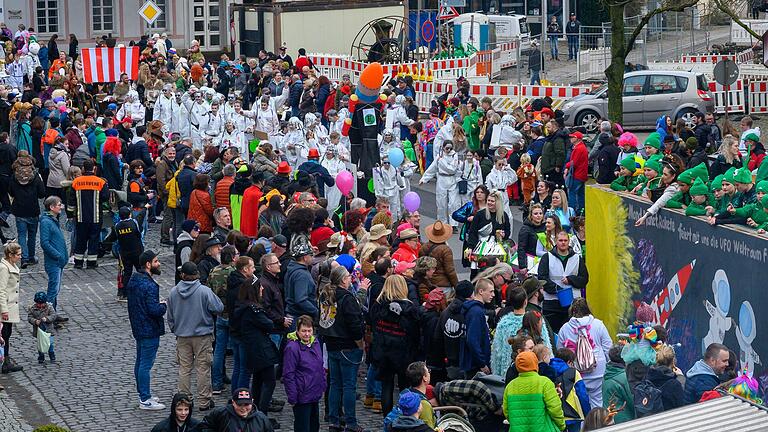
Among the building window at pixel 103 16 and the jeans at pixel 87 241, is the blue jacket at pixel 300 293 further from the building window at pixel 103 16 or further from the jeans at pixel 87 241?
the building window at pixel 103 16

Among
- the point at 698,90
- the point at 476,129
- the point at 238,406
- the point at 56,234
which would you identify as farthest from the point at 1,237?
the point at 698,90

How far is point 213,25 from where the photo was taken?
174 feet

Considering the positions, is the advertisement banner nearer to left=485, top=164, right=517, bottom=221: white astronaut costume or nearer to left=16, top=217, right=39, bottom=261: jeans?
left=485, top=164, right=517, bottom=221: white astronaut costume

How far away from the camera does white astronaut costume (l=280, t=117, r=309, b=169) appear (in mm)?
22766

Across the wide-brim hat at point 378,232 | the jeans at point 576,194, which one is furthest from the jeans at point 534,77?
the wide-brim hat at point 378,232

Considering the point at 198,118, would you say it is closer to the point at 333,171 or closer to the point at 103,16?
the point at 333,171

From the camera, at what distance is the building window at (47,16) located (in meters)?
50.0

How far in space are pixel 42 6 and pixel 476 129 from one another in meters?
29.4

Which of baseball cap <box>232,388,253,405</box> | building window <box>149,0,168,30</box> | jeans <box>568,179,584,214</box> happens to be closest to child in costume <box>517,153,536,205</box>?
jeans <box>568,179,584,214</box>

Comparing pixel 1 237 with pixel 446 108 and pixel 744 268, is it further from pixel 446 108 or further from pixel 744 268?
pixel 744 268

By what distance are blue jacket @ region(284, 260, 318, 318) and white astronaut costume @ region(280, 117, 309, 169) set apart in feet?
31.0

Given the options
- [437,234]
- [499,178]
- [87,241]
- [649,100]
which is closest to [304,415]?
[437,234]

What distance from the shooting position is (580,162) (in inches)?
829

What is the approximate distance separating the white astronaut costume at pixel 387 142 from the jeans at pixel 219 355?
28.7 ft
